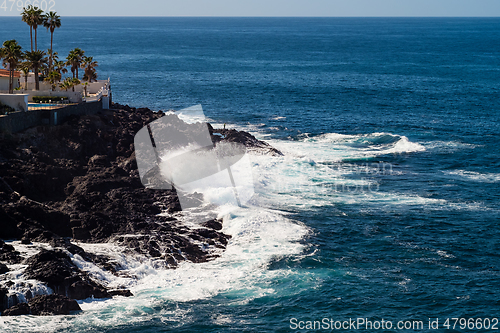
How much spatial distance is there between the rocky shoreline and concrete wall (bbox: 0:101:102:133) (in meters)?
0.71

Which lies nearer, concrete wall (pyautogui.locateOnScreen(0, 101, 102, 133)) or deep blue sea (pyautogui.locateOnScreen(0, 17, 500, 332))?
deep blue sea (pyautogui.locateOnScreen(0, 17, 500, 332))

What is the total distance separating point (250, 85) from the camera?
11312cm

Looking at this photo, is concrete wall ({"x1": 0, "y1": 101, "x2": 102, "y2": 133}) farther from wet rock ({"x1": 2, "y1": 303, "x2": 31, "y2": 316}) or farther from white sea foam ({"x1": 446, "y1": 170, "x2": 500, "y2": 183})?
white sea foam ({"x1": 446, "y1": 170, "x2": 500, "y2": 183})

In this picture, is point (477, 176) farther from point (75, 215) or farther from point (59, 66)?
point (59, 66)

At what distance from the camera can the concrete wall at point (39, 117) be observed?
1788 inches

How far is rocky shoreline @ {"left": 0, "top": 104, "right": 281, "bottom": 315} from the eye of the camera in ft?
97.0

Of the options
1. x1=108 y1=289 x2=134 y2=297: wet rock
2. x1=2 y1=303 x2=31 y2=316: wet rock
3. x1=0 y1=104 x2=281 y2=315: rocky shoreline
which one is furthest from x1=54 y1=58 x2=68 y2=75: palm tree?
x1=2 y1=303 x2=31 y2=316: wet rock

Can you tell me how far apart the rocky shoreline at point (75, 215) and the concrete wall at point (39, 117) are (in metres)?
0.71

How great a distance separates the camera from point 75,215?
127ft

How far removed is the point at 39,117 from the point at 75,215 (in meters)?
15.3

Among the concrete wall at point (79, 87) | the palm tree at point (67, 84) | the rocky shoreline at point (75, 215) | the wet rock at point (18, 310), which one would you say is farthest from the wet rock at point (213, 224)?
the concrete wall at point (79, 87)

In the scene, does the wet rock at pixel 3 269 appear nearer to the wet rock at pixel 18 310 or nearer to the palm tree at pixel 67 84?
the wet rock at pixel 18 310

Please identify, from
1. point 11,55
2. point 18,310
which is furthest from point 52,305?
point 11,55

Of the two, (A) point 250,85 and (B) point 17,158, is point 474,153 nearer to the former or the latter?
(B) point 17,158
